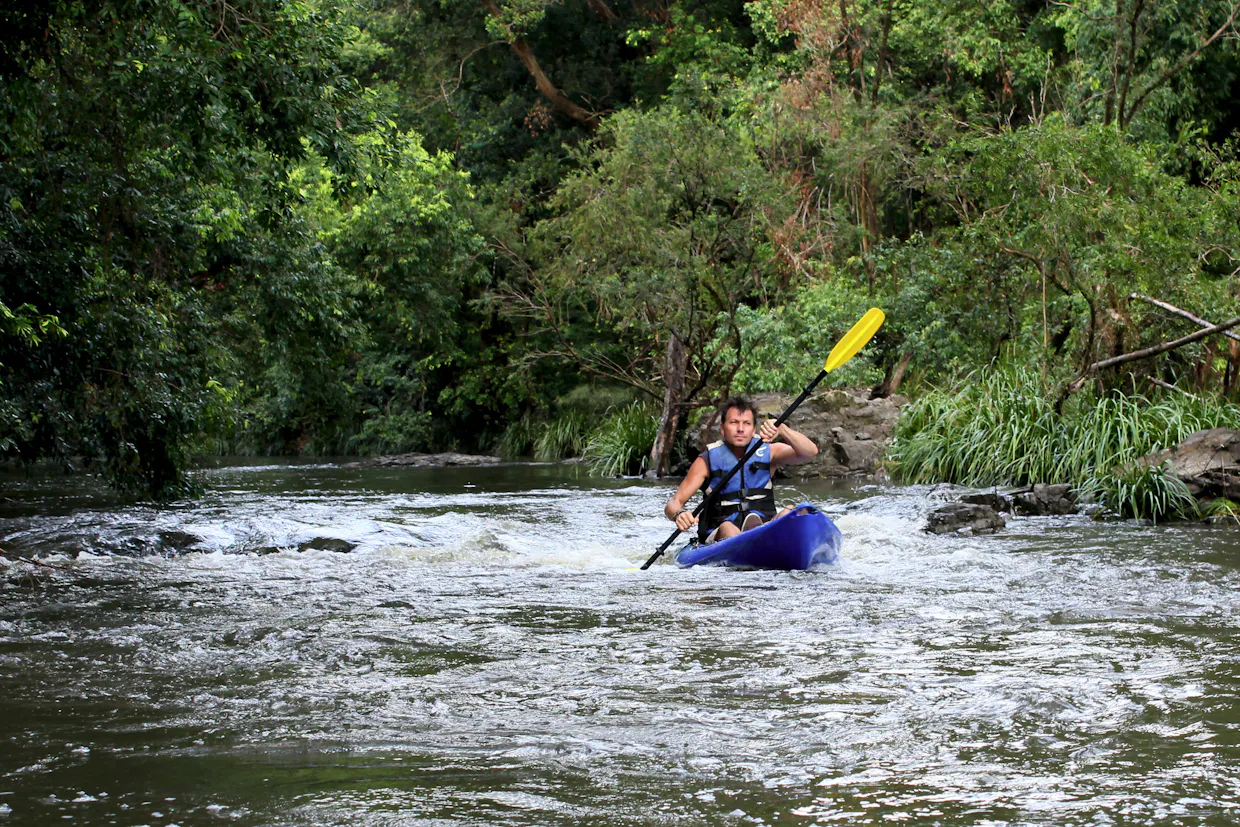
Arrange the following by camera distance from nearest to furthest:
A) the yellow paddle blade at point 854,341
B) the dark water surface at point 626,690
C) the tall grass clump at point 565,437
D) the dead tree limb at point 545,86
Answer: the dark water surface at point 626,690 → the yellow paddle blade at point 854,341 → the tall grass clump at point 565,437 → the dead tree limb at point 545,86

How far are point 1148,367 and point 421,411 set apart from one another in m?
18.4

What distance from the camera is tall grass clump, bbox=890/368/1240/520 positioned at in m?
10.3

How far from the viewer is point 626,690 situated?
4250mm

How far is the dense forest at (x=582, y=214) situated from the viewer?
334 inches

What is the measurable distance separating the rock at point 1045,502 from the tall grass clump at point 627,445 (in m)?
8.30

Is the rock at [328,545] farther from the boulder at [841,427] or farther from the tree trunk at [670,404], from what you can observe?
the tree trunk at [670,404]

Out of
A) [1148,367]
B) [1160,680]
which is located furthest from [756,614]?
[1148,367]

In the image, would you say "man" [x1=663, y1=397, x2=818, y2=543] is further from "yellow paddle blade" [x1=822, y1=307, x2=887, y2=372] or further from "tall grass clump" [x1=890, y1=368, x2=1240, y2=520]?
"tall grass clump" [x1=890, y1=368, x2=1240, y2=520]

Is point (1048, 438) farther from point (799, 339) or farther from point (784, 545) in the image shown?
point (784, 545)

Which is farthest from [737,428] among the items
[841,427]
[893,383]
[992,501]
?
[893,383]

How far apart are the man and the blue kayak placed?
26cm

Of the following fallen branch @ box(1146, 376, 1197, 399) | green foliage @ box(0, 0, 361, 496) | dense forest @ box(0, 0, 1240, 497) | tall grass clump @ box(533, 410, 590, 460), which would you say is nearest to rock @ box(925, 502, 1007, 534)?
dense forest @ box(0, 0, 1240, 497)

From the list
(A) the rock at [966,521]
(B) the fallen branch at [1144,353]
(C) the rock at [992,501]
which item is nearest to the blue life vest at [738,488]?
(A) the rock at [966,521]

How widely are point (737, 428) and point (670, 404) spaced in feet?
31.9
